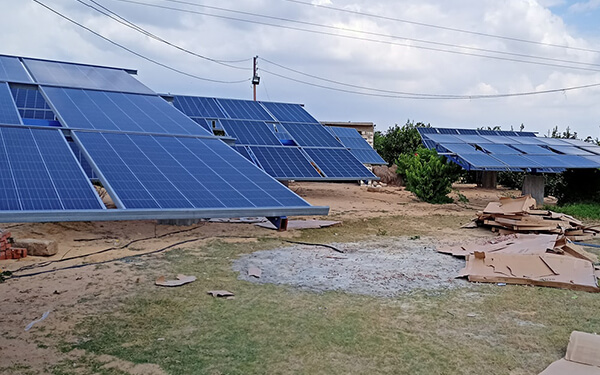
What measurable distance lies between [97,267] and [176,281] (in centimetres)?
177

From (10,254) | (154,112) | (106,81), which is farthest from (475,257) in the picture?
(106,81)

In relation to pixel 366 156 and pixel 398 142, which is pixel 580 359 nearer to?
pixel 366 156

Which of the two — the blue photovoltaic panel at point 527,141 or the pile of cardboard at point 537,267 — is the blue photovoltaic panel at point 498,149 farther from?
the pile of cardboard at point 537,267

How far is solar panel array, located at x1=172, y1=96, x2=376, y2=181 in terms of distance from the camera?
57.0 feet

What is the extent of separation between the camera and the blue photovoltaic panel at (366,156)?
25.5 metres

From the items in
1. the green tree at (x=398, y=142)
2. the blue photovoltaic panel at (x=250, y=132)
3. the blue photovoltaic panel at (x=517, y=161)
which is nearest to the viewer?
the blue photovoltaic panel at (x=250, y=132)

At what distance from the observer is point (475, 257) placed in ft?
32.5

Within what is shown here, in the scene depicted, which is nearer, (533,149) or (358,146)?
(533,149)

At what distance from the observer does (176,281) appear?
8.53 metres

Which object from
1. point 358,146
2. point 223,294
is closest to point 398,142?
point 358,146

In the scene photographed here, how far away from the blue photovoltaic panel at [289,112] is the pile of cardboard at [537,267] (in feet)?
45.2

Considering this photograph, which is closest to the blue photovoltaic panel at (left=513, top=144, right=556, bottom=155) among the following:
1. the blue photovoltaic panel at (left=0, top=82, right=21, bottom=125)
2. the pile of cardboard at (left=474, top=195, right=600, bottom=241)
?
the pile of cardboard at (left=474, top=195, right=600, bottom=241)

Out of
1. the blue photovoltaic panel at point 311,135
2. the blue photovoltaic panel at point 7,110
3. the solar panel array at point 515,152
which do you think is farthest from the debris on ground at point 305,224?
the solar panel array at point 515,152

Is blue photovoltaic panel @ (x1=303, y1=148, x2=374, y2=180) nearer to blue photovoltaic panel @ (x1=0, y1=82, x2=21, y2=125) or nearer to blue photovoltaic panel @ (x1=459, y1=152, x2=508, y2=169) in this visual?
blue photovoltaic panel @ (x1=459, y1=152, x2=508, y2=169)
